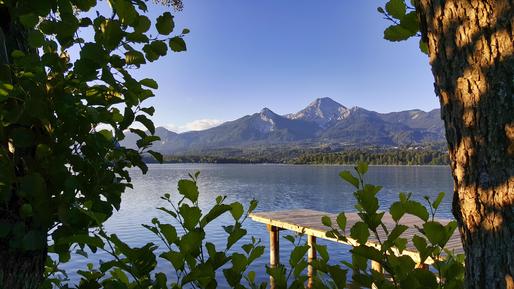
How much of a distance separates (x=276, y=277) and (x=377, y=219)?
456 mm

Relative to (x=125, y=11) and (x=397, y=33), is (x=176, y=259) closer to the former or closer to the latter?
(x=125, y=11)

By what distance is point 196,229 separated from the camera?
1.37 m

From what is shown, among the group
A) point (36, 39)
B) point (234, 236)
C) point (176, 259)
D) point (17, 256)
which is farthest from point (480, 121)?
point (17, 256)

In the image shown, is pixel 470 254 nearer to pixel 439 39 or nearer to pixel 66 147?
pixel 439 39

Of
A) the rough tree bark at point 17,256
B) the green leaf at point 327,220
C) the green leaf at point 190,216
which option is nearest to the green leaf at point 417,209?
the green leaf at point 327,220

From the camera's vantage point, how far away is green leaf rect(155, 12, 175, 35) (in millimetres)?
1660

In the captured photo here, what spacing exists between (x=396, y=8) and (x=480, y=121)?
556mm

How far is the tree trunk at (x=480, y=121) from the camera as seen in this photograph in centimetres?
111

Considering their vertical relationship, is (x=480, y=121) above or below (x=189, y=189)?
above

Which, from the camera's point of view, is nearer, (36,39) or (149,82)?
(36,39)

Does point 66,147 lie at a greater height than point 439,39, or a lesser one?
lesser

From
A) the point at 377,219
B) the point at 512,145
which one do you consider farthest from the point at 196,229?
the point at 512,145

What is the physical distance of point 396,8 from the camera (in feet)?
5.03

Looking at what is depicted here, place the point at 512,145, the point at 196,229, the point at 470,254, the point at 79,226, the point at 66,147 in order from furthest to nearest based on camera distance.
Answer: the point at 66,147 < the point at 79,226 < the point at 196,229 < the point at 470,254 < the point at 512,145
